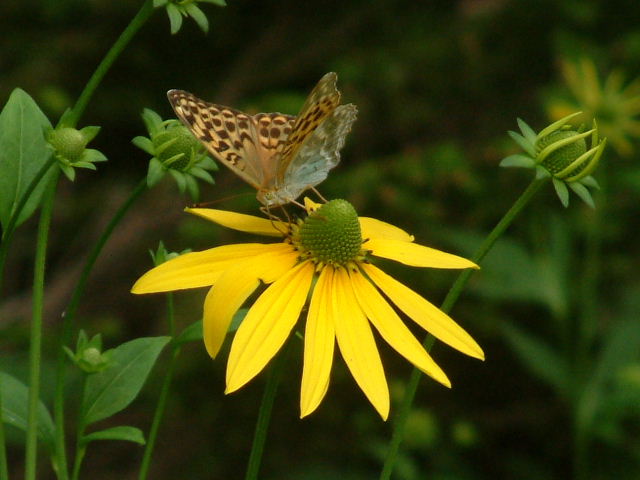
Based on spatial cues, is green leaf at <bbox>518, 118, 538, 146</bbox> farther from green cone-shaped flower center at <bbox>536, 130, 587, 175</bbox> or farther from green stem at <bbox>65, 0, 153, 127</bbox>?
green stem at <bbox>65, 0, 153, 127</bbox>

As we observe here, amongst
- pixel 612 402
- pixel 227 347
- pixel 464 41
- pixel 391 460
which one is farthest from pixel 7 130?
pixel 464 41

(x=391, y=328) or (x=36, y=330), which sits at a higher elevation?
(x=391, y=328)

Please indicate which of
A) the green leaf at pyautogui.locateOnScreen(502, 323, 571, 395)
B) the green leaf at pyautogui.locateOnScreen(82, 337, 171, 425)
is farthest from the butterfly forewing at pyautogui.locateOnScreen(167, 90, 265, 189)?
the green leaf at pyautogui.locateOnScreen(502, 323, 571, 395)

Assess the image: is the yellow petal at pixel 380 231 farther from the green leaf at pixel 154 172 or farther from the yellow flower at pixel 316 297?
the green leaf at pixel 154 172

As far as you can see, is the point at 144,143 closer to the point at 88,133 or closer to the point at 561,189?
the point at 88,133

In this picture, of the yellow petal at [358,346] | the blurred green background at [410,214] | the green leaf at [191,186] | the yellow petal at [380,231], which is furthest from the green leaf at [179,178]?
the blurred green background at [410,214]

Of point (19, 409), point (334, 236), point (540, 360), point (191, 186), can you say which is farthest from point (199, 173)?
point (540, 360)

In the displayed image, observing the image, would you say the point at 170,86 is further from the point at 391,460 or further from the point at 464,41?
the point at 391,460

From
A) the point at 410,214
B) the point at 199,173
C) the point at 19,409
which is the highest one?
the point at 410,214
